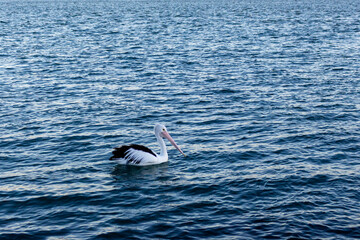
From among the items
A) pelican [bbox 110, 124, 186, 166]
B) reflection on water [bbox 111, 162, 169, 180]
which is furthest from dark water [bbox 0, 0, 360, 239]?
pelican [bbox 110, 124, 186, 166]

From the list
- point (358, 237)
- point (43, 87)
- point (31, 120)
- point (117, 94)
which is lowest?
point (358, 237)

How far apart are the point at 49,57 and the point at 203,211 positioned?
2992 cm

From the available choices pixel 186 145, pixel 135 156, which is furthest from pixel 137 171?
pixel 186 145

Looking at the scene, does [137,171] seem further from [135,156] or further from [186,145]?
[186,145]

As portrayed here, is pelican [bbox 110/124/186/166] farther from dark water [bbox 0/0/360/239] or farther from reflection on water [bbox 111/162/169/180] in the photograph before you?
dark water [bbox 0/0/360/239]

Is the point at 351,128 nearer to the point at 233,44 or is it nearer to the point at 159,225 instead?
the point at 159,225

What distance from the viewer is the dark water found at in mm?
13070

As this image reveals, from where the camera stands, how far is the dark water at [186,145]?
13.1m

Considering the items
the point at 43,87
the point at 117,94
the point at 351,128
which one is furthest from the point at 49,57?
the point at 351,128

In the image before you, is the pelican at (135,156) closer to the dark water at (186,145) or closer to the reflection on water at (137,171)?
the reflection on water at (137,171)

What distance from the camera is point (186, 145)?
19203 millimetres

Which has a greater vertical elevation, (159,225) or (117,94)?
(117,94)

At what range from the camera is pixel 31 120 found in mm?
22391

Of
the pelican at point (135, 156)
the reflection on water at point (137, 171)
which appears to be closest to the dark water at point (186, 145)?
the reflection on water at point (137, 171)
